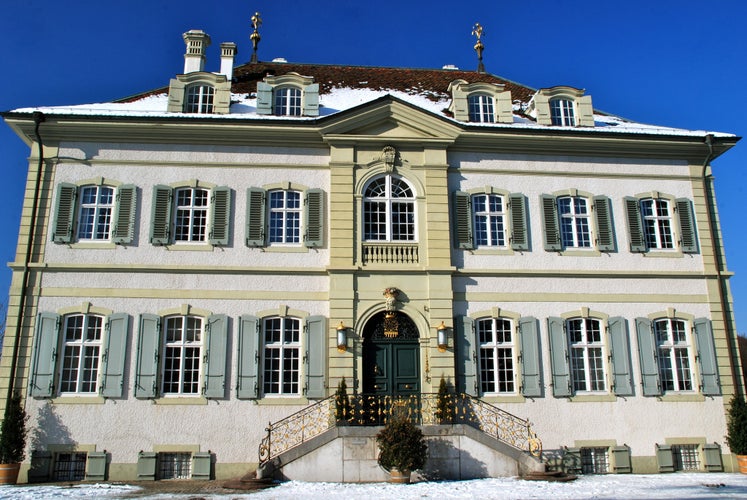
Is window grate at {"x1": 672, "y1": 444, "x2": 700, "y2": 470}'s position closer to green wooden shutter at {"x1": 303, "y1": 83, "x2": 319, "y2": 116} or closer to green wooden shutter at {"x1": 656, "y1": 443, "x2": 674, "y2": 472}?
green wooden shutter at {"x1": 656, "y1": 443, "x2": 674, "y2": 472}

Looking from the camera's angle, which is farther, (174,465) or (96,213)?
(96,213)

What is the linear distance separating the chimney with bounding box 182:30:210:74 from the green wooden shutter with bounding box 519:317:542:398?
1270cm

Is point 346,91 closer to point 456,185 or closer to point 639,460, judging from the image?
point 456,185

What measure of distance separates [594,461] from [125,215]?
44.0ft

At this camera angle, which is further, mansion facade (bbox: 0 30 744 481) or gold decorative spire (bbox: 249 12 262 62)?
gold decorative spire (bbox: 249 12 262 62)

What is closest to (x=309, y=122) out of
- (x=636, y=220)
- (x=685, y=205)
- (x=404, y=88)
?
(x=404, y=88)

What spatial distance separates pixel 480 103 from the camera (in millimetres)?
18703

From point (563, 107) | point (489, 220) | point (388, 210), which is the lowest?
point (489, 220)

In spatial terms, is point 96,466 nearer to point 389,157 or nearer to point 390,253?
point 390,253

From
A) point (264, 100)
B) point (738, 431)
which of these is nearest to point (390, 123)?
point (264, 100)

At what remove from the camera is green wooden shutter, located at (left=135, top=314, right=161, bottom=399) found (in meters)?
15.5

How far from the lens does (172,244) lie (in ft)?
54.1

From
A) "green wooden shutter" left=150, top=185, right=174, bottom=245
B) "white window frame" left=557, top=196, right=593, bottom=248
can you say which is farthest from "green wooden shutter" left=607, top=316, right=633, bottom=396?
"green wooden shutter" left=150, top=185, right=174, bottom=245

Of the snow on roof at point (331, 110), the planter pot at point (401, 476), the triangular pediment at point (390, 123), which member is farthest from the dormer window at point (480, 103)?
the planter pot at point (401, 476)
